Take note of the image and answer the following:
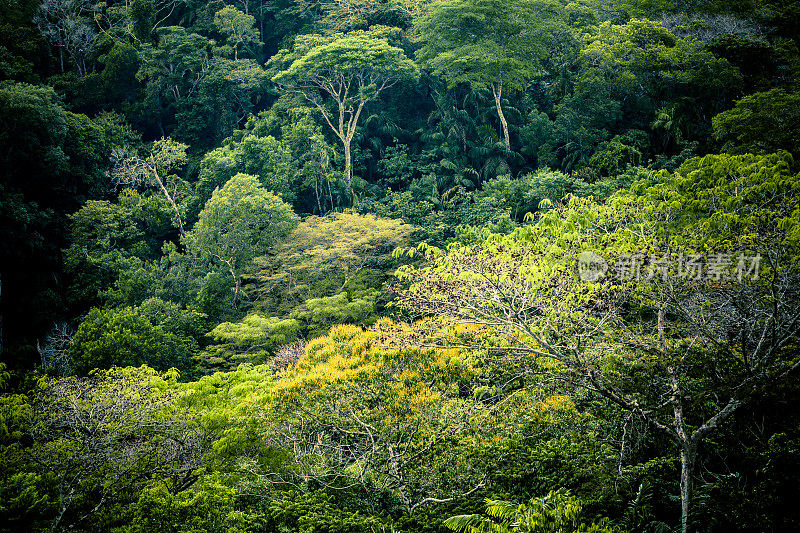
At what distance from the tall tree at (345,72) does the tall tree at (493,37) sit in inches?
74.7

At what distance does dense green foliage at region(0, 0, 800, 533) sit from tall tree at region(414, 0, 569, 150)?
0.46 feet

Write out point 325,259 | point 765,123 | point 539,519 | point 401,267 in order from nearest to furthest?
1. point 539,519
2. point 401,267
3. point 765,123
4. point 325,259

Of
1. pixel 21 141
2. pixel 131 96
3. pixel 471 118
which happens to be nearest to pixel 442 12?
pixel 471 118

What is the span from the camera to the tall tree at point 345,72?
2177cm

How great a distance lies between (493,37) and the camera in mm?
22062

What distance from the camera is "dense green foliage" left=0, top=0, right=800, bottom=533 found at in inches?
269

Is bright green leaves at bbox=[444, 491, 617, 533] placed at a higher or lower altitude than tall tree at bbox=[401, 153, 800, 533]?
lower

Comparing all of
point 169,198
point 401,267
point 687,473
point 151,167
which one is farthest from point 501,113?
point 687,473

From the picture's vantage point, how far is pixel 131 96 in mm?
25453

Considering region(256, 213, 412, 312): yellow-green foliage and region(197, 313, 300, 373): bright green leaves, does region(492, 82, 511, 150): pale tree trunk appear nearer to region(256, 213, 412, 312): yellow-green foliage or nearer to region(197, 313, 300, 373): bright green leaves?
region(256, 213, 412, 312): yellow-green foliage

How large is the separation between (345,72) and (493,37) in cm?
635

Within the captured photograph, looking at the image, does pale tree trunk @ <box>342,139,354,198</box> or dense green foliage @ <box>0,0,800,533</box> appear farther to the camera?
pale tree trunk @ <box>342,139,354,198</box>

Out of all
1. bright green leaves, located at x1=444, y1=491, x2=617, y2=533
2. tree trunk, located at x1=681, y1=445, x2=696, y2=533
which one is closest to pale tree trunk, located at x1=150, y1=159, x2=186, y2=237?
bright green leaves, located at x1=444, y1=491, x2=617, y2=533

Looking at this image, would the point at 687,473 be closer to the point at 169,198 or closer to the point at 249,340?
the point at 249,340
